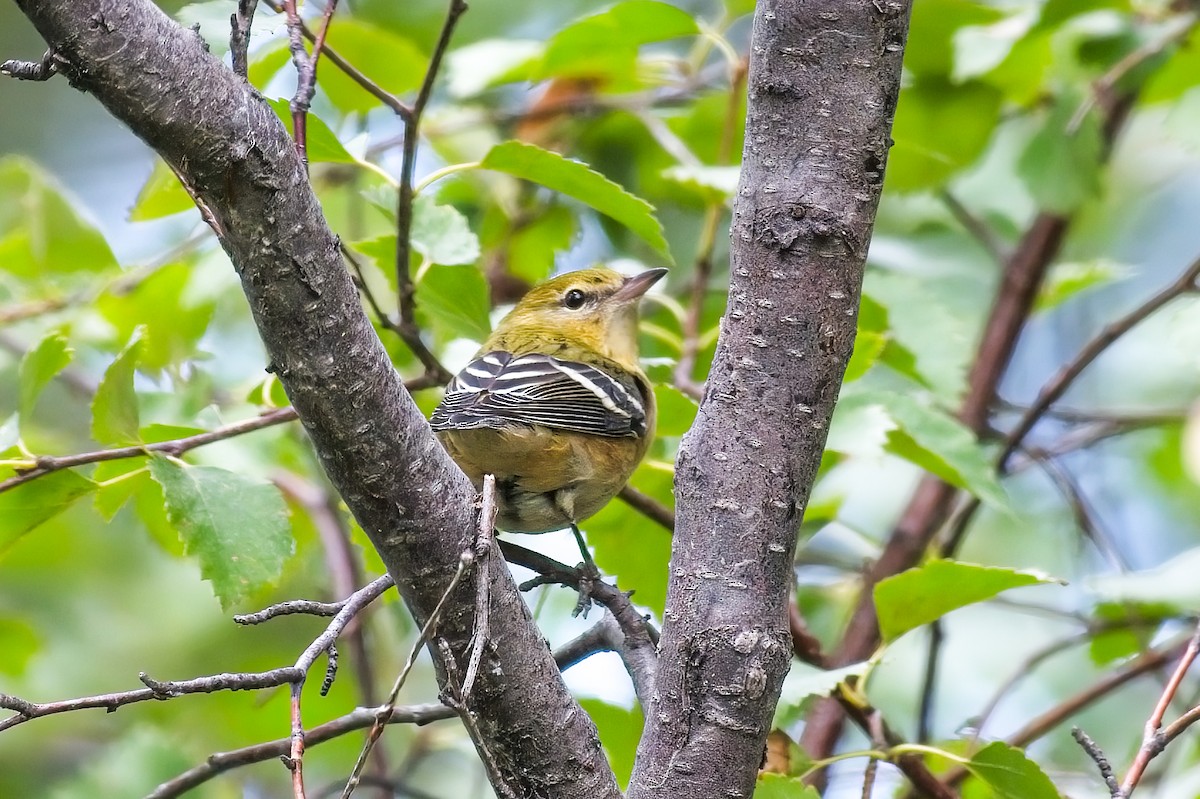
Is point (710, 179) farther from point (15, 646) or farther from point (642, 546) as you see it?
point (15, 646)

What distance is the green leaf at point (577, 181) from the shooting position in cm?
246

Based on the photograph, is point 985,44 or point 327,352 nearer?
point 327,352

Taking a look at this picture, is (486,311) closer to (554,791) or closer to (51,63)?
(554,791)

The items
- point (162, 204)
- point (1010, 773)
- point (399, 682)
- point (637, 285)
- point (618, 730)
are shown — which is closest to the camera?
point (399, 682)

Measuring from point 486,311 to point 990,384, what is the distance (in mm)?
2077

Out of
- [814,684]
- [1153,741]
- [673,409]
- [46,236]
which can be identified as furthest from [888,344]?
[46,236]

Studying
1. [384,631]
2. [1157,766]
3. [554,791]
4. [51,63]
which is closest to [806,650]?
[554,791]

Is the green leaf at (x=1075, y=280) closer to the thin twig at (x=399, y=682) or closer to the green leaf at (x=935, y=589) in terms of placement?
the green leaf at (x=935, y=589)

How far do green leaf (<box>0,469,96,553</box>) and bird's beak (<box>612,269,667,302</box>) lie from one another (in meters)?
2.09

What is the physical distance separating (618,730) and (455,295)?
1018mm

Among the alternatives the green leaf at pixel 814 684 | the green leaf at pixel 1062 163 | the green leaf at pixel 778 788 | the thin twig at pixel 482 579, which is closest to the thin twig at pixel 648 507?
the green leaf at pixel 814 684

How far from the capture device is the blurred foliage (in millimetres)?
2504

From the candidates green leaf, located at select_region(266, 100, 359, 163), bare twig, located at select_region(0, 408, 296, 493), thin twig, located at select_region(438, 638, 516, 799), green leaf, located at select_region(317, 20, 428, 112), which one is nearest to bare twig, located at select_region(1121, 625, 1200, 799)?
thin twig, located at select_region(438, 638, 516, 799)

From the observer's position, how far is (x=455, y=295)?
269 cm
